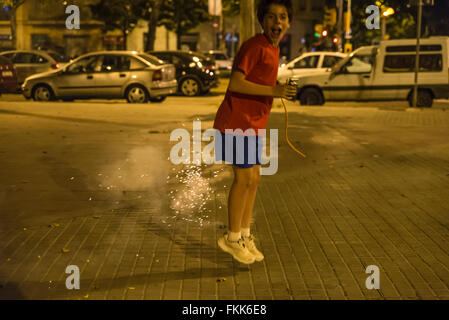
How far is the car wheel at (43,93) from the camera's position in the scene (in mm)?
20781

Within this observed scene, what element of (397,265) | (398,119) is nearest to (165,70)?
(398,119)

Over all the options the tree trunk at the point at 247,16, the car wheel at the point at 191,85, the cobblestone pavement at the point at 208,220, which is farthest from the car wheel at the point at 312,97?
the cobblestone pavement at the point at 208,220

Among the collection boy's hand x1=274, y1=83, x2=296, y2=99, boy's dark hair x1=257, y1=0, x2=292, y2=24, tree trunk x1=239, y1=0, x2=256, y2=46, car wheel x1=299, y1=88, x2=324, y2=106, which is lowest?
car wheel x1=299, y1=88, x2=324, y2=106

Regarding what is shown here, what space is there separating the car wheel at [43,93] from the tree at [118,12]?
70.1ft

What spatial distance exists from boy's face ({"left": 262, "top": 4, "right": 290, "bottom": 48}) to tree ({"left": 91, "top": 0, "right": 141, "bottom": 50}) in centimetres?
3737

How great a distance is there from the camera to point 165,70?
67.5 ft

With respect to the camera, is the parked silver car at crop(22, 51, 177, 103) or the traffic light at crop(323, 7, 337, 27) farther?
the traffic light at crop(323, 7, 337, 27)

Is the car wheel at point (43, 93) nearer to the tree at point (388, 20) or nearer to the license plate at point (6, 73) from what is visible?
the license plate at point (6, 73)

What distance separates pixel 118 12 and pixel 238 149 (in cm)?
3943

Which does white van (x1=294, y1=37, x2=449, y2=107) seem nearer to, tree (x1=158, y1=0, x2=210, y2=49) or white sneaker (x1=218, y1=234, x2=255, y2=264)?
white sneaker (x1=218, y1=234, x2=255, y2=264)

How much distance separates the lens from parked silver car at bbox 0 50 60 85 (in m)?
25.7

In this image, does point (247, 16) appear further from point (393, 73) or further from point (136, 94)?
point (393, 73)

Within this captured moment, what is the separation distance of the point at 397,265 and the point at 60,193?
3.91m

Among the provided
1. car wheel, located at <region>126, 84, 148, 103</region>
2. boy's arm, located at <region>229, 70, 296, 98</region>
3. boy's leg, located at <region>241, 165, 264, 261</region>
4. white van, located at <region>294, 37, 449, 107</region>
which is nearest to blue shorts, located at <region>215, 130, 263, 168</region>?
boy's leg, located at <region>241, 165, 264, 261</region>
